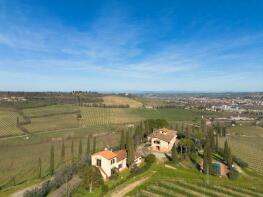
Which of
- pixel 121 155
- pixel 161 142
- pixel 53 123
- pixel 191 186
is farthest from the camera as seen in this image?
pixel 53 123

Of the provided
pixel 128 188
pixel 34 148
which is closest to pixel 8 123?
pixel 34 148

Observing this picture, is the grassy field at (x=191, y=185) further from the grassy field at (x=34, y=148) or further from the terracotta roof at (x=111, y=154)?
the grassy field at (x=34, y=148)

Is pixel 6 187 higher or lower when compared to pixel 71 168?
lower

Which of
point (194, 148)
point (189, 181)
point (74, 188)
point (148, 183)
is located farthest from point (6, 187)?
point (194, 148)

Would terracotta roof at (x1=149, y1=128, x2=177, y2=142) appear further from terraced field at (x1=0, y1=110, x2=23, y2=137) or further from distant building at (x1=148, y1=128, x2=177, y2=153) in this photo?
terraced field at (x1=0, y1=110, x2=23, y2=137)

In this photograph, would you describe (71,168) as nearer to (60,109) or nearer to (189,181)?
(189,181)

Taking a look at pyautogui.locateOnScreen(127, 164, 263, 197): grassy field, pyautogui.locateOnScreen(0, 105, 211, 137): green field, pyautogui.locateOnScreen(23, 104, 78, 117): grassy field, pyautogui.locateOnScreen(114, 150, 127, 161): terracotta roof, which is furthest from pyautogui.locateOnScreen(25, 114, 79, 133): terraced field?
pyautogui.locateOnScreen(127, 164, 263, 197): grassy field

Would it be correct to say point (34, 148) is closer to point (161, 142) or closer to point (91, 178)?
point (161, 142)

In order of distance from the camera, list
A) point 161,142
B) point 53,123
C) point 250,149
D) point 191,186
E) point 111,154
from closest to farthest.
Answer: point 191,186 → point 111,154 → point 161,142 → point 250,149 → point 53,123
